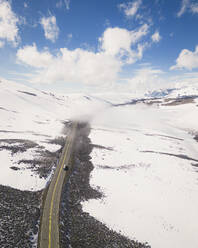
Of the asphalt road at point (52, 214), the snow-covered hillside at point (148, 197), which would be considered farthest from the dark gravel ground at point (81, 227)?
the snow-covered hillside at point (148, 197)

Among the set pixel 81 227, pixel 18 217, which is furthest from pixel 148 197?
pixel 18 217

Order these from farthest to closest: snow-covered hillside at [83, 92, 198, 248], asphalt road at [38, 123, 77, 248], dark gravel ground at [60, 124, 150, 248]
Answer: snow-covered hillside at [83, 92, 198, 248] → dark gravel ground at [60, 124, 150, 248] → asphalt road at [38, 123, 77, 248]

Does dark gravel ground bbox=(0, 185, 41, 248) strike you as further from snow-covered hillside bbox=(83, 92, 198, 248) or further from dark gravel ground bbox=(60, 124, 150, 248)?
snow-covered hillside bbox=(83, 92, 198, 248)

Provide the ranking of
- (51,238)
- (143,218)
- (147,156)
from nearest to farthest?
(51,238), (143,218), (147,156)

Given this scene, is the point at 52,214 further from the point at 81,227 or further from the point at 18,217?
the point at 81,227

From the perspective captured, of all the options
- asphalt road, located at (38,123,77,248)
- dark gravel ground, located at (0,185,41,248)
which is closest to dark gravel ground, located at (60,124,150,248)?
asphalt road, located at (38,123,77,248)

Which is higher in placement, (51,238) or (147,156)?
(147,156)

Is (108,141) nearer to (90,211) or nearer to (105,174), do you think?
(105,174)

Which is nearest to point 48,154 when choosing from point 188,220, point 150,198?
point 150,198
